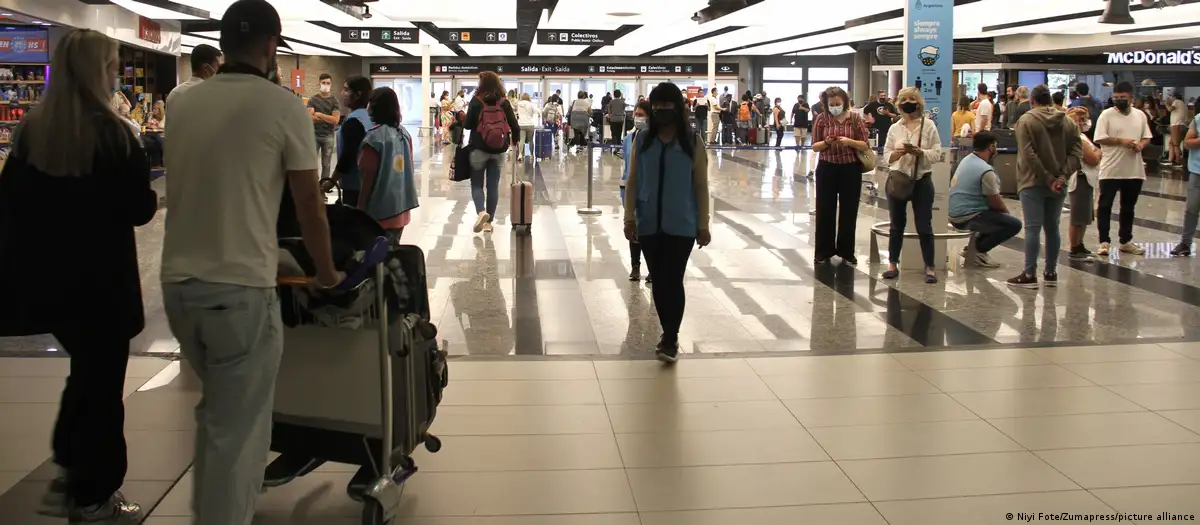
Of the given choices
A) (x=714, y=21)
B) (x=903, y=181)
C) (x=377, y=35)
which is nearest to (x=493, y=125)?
(x=903, y=181)

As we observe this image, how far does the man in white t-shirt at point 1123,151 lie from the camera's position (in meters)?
8.77

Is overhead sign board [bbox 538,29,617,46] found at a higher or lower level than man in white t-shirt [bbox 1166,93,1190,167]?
higher

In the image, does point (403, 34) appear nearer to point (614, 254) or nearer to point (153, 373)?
point (614, 254)

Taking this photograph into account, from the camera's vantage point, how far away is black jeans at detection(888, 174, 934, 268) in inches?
303

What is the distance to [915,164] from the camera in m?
7.61

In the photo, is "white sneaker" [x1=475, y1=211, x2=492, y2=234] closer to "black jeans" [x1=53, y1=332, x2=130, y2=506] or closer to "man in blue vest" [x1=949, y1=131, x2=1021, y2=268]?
"man in blue vest" [x1=949, y1=131, x2=1021, y2=268]

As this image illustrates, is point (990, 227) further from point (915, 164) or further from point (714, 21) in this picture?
point (714, 21)

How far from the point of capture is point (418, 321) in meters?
3.24

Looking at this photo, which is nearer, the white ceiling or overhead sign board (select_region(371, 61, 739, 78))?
the white ceiling

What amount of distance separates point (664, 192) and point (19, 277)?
2984 millimetres

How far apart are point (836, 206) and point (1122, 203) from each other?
2.66 meters

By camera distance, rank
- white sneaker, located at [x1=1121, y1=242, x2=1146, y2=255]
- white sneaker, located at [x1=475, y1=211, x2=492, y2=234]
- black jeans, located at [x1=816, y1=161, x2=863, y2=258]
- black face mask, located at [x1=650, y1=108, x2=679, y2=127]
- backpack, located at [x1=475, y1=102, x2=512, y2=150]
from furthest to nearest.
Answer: white sneaker, located at [x1=475, y1=211, x2=492, y2=234] → backpack, located at [x1=475, y1=102, x2=512, y2=150] → white sneaker, located at [x1=1121, y1=242, x2=1146, y2=255] → black jeans, located at [x1=816, y1=161, x2=863, y2=258] → black face mask, located at [x1=650, y1=108, x2=679, y2=127]

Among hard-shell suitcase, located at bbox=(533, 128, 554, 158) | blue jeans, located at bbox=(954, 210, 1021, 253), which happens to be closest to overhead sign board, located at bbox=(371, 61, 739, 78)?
hard-shell suitcase, located at bbox=(533, 128, 554, 158)

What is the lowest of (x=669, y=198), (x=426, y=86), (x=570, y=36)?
(x=669, y=198)
